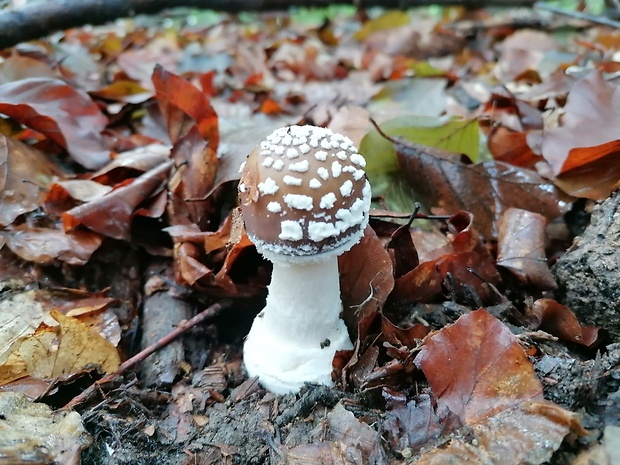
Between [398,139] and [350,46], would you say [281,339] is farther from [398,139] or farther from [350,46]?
→ [350,46]

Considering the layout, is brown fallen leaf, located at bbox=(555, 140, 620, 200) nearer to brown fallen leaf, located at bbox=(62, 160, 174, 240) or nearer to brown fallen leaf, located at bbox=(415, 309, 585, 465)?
brown fallen leaf, located at bbox=(415, 309, 585, 465)

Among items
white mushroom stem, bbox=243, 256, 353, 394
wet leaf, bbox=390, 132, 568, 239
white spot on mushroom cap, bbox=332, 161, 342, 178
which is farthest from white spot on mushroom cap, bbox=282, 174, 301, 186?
wet leaf, bbox=390, 132, 568, 239

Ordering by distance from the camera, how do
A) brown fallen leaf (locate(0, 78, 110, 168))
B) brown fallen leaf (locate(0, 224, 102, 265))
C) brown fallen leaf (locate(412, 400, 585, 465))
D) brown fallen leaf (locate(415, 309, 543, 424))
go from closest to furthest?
1. brown fallen leaf (locate(412, 400, 585, 465))
2. brown fallen leaf (locate(415, 309, 543, 424))
3. brown fallen leaf (locate(0, 224, 102, 265))
4. brown fallen leaf (locate(0, 78, 110, 168))

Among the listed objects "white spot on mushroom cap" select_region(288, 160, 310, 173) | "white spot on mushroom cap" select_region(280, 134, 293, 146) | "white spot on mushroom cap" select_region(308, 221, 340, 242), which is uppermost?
"white spot on mushroom cap" select_region(280, 134, 293, 146)

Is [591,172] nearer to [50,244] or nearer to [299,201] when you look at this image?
[299,201]

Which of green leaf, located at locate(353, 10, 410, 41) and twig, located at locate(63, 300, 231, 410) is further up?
twig, located at locate(63, 300, 231, 410)

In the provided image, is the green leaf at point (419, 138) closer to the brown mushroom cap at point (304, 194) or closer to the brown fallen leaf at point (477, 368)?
the brown mushroom cap at point (304, 194)

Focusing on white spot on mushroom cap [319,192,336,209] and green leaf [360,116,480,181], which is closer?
white spot on mushroom cap [319,192,336,209]

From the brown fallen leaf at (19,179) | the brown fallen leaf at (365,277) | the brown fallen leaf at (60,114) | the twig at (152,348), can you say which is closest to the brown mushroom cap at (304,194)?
the brown fallen leaf at (365,277)
